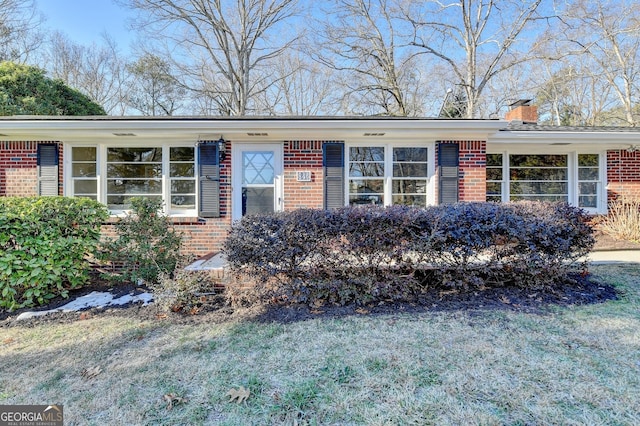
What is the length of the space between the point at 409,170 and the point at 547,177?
181 inches

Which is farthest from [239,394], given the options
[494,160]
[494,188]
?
[494,160]

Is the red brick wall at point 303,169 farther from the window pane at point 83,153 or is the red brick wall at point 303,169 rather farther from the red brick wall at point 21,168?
the red brick wall at point 21,168

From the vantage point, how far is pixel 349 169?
21.9ft

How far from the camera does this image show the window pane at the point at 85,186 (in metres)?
6.48

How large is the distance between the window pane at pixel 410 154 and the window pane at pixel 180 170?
4.29m

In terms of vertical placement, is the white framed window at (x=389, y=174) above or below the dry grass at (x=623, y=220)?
above

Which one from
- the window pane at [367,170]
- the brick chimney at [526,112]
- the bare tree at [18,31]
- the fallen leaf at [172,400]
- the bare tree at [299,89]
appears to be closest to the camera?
the fallen leaf at [172,400]

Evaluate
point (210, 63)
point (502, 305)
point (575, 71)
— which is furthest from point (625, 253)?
point (210, 63)

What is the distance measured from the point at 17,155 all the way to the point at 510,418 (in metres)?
8.63

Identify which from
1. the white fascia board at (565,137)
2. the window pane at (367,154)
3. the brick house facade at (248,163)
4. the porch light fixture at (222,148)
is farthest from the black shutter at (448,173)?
the porch light fixture at (222,148)

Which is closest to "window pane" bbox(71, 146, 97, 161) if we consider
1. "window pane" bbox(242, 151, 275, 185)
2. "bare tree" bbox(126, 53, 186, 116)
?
"window pane" bbox(242, 151, 275, 185)

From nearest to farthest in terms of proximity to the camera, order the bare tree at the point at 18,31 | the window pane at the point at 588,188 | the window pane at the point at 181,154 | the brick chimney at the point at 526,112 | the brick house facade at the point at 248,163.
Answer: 1. the brick house facade at the point at 248,163
2. the window pane at the point at 181,154
3. the window pane at the point at 588,188
4. the brick chimney at the point at 526,112
5. the bare tree at the point at 18,31

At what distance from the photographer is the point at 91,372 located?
8.21 ft

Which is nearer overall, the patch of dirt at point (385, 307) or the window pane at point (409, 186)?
the patch of dirt at point (385, 307)
